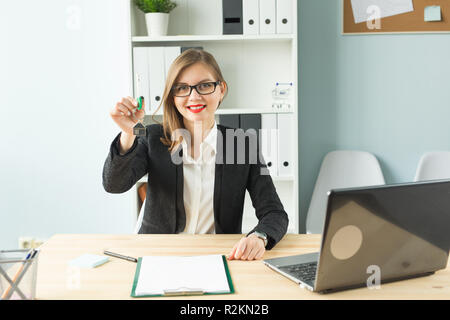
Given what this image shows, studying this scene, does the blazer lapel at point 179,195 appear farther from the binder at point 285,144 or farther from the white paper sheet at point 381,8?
the white paper sheet at point 381,8

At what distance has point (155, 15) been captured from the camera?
2455mm

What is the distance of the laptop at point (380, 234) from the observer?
89cm

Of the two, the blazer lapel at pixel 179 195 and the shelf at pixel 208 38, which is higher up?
the shelf at pixel 208 38

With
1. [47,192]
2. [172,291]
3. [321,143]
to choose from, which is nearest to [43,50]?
[47,192]

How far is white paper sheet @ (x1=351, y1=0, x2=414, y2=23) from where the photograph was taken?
265 cm

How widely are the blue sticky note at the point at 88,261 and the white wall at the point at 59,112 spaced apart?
1.64 metres

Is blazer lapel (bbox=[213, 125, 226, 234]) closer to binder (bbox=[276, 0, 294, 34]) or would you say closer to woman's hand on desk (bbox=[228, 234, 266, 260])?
woman's hand on desk (bbox=[228, 234, 266, 260])

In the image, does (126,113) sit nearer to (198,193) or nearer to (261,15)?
(198,193)

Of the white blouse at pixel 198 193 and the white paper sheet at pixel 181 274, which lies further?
the white blouse at pixel 198 193

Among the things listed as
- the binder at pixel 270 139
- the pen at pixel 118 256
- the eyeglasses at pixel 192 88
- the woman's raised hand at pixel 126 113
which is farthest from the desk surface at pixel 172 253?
the binder at pixel 270 139

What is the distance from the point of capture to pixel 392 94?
2744 mm

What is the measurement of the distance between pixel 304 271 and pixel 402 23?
2.10 metres

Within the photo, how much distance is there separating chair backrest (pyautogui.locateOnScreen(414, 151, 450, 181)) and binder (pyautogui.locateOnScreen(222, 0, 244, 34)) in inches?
53.1

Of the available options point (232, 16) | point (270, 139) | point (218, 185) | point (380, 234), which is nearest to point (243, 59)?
point (232, 16)
